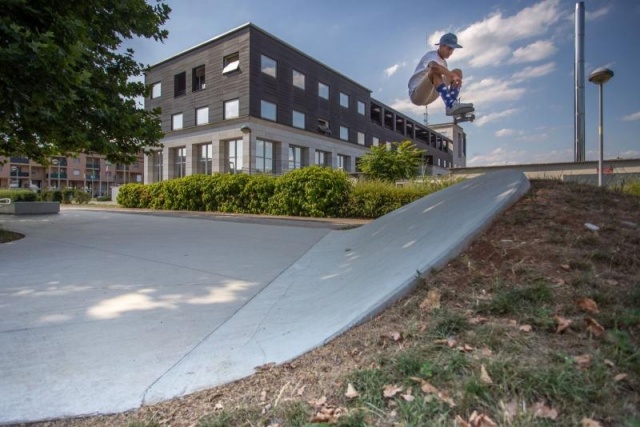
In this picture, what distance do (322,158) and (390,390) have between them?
95.1ft

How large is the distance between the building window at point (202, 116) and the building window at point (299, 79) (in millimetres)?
7020

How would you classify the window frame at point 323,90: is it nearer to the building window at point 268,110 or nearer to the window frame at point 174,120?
the building window at point 268,110

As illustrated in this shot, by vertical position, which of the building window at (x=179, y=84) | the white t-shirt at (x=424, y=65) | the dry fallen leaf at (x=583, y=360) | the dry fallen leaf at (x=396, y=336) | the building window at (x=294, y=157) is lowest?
the dry fallen leaf at (x=396, y=336)

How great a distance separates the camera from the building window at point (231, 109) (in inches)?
939

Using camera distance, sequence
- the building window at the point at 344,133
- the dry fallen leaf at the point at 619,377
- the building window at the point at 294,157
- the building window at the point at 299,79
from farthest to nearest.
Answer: the building window at the point at 344,133
the building window at the point at 294,157
the building window at the point at 299,79
the dry fallen leaf at the point at 619,377

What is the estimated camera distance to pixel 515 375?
169 centimetres

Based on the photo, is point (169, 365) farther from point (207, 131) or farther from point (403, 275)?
point (207, 131)

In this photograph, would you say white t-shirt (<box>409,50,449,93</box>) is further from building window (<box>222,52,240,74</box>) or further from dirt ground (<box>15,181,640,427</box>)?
building window (<box>222,52,240,74</box>)

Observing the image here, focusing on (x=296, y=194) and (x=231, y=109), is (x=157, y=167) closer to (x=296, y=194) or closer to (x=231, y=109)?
(x=231, y=109)

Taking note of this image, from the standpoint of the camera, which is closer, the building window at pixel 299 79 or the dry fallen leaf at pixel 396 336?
the dry fallen leaf at pixel 396 336

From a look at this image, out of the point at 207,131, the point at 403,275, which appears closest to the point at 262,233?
the point at 403,275

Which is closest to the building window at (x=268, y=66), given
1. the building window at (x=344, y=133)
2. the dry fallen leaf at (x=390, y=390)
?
the building window at (x=344, y=133)

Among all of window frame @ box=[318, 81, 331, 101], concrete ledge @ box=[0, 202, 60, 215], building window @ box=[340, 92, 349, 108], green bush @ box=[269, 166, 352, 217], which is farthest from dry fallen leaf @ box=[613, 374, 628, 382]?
building window @ box=[340, 92, 349, 108]

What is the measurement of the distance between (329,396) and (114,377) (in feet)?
4.85
